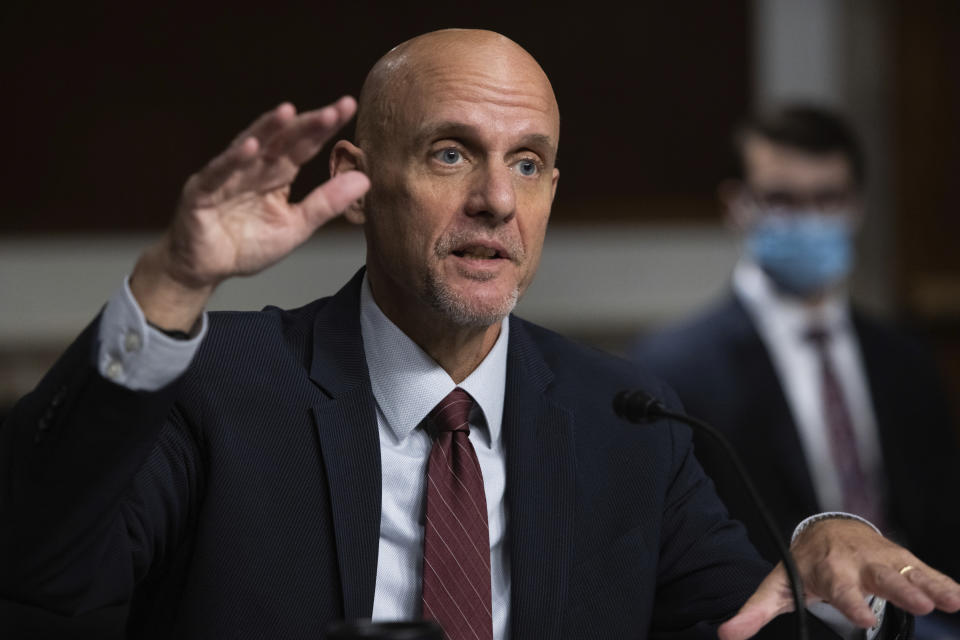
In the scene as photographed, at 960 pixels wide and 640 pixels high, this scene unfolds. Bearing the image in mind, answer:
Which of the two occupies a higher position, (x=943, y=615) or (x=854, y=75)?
(x=854, y=75)

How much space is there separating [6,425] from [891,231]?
15.9ft

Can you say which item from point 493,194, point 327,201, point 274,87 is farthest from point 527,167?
point 274,87

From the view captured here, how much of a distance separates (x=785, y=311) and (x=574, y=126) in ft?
6.34

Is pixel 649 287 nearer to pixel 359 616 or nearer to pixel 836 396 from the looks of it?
pixel 836 396

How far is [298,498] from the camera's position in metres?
1.57

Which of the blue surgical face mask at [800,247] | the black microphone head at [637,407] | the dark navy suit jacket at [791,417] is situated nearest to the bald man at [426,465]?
the black microphone head at [637,407]

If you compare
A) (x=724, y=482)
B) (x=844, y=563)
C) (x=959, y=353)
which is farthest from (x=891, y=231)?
(x=844, y=563)

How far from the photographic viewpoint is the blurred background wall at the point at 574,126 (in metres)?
4.76

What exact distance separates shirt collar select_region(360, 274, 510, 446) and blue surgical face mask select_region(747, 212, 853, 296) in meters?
2.13

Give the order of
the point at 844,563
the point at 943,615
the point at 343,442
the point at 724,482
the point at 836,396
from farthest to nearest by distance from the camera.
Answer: the point at 836,396 < the point at 943,615 < the point at 724,482 < the point at 343,442 < the point at 844,563

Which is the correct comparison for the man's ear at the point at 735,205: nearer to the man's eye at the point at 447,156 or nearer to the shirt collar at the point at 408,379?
the shirt collar at the point at 408,379

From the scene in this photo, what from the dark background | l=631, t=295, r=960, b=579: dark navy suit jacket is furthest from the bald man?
the dark background

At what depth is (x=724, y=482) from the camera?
2113 mm

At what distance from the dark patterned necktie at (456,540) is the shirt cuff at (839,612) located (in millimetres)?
380
